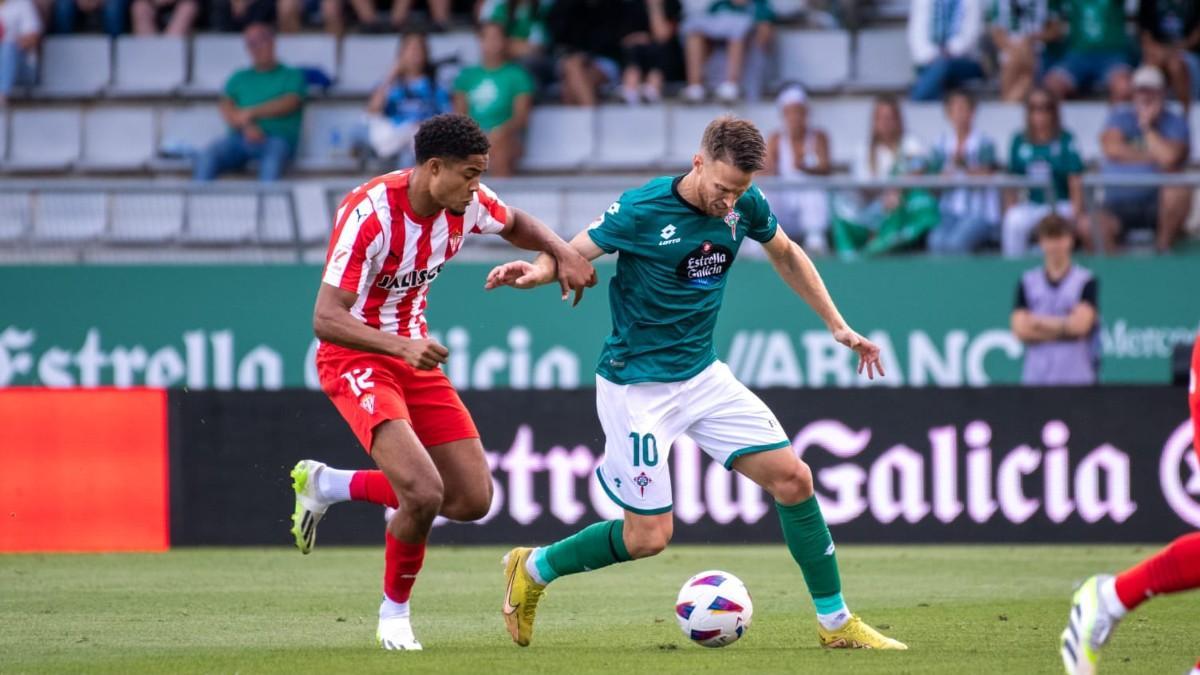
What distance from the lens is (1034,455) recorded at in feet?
41.6

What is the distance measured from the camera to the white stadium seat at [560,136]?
17.0 m

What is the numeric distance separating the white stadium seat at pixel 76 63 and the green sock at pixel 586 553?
12440 mm

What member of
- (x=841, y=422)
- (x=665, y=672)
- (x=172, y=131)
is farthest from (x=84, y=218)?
(x=665, y=672)

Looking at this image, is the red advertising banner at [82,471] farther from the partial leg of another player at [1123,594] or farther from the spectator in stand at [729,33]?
the partial leg of another player at [1123,594]

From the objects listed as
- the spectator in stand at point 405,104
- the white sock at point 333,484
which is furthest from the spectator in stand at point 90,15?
the white sock at point 333,484

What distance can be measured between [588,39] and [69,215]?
17.6 feet

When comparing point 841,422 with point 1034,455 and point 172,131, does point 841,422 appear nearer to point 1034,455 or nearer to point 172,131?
point 1034,455

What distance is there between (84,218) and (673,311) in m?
8.68

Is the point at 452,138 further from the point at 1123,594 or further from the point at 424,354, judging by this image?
the point at 1123,594

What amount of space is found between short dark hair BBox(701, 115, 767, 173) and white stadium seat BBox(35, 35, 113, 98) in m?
12.8

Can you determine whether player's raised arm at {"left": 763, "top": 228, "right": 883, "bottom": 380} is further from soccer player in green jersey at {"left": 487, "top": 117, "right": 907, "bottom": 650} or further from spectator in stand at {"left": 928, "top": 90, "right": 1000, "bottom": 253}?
spectator in stand at {"left": 928, "top": 90, "right": 1000, "bottom": 253}

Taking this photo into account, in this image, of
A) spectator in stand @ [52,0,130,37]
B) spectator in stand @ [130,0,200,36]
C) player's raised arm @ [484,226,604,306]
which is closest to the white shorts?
player's raised arm @ [484,226,604,306]

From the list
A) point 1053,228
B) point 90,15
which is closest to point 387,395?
point 1053,228

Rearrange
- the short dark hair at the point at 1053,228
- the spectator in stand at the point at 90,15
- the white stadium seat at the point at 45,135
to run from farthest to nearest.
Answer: the spectator in stand at the point at 90,15 → the white stadium seat at the point at 45,135 → the short dark hair at the point at 1053,228
